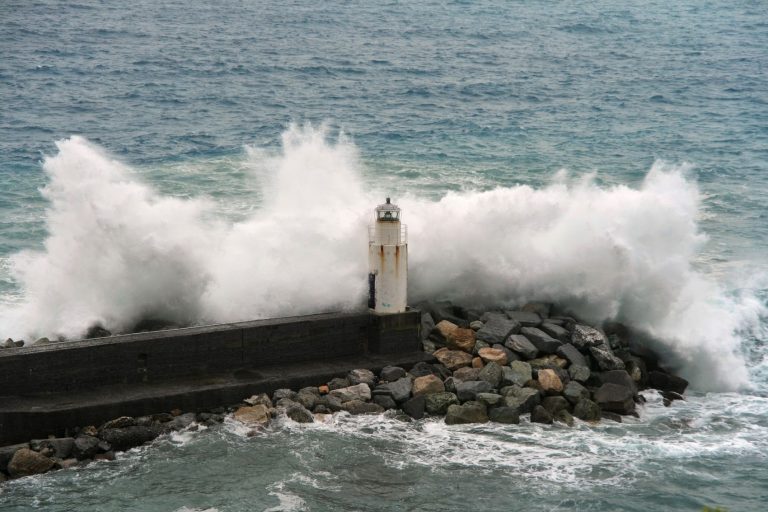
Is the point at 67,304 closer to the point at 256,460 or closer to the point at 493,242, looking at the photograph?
the point at 256,460

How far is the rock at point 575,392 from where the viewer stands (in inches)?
453

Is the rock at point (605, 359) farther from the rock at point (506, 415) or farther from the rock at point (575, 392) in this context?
the rock at point (506, 415)

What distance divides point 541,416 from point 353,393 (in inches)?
79.0

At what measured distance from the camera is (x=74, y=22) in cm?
4097

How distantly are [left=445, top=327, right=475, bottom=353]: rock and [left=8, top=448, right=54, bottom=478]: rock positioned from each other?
4987mm

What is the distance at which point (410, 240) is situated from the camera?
14.5 metres

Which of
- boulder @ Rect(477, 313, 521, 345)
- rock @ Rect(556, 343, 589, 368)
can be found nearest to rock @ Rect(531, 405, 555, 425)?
rock @ Rect(556, 343, 589, 368)

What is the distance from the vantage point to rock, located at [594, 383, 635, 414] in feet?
37.8

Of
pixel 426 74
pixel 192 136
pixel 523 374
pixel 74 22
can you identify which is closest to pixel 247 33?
pixel 74 22

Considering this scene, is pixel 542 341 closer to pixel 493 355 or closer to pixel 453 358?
pixel 493 355

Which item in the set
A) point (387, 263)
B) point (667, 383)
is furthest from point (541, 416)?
point (387, 263)

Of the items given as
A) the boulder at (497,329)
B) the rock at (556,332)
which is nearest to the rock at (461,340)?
the boulder at (497,329)

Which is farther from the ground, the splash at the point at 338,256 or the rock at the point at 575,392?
the splash at the point at 338,256

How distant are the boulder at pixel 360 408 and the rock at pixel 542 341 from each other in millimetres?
2354
